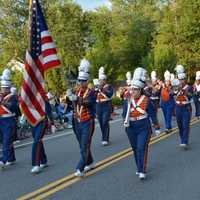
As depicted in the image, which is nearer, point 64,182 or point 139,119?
point 64,182

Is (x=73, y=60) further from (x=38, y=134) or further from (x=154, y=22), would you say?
(x=38, y=134)

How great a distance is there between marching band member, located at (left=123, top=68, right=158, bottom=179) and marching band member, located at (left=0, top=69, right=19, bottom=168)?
289 centimetres

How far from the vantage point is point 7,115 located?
35.2ft

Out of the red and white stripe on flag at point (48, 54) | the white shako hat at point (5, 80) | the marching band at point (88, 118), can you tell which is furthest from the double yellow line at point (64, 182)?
the white shako hat at point (5, 80)

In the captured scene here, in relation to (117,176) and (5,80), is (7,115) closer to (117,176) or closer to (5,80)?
(5,80)

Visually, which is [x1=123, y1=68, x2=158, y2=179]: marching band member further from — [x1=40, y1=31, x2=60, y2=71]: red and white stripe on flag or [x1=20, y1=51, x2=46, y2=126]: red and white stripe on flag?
[x1=40, y1=31, x2=60, y2=71]: red and white stripe on flag

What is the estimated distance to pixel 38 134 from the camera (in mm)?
9836

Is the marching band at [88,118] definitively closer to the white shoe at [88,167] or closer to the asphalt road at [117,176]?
the white shoe at [88,167]

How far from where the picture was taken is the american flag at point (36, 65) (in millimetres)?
9523

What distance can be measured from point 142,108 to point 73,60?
41.2 metres

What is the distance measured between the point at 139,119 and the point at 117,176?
1111 mm

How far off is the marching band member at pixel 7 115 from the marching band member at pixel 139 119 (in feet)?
9.48

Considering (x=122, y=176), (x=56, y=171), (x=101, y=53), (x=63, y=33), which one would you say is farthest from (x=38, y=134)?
(x=63, y=33)

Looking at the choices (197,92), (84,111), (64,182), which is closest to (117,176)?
(64,182)
